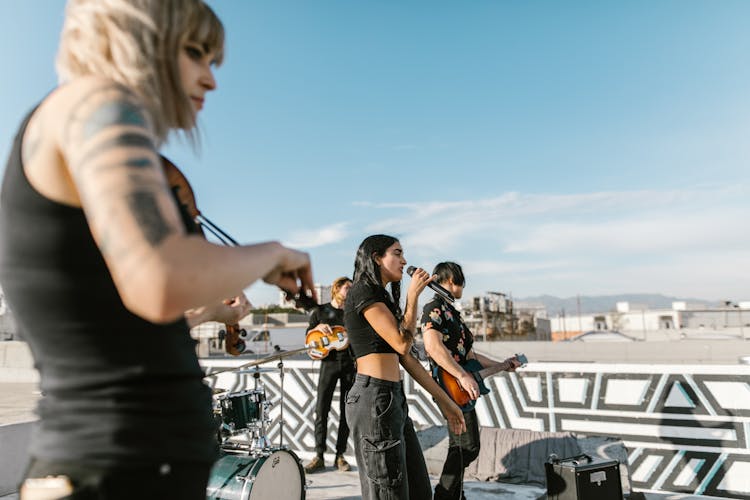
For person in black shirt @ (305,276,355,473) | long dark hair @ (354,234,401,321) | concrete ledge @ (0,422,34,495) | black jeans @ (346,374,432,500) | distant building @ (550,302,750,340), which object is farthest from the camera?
distant building @ (550,302,750,340)

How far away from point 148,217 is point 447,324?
4.24 metres

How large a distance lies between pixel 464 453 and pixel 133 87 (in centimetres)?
441

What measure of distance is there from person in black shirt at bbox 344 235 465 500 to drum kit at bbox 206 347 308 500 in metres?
1.07

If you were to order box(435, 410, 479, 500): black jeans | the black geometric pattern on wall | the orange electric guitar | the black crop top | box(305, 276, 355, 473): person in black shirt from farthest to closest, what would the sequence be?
box(305, 276, 355, 473): person in black shirt → the black geometric pattern on wall → the orange electric guitar → box(435, 410, 479, 500): black jeans → the black crop top

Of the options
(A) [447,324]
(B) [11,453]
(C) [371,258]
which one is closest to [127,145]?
(C) [371,258]

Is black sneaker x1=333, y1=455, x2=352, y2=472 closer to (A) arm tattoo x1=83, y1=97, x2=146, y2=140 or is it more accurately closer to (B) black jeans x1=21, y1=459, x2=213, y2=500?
(B) black jeans x1=21, y1=459, x2=213, y2=500

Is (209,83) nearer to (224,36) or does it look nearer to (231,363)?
(224,36)

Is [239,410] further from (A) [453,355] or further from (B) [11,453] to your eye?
(B) [11,453]

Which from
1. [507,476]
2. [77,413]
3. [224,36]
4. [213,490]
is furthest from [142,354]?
[507,476]

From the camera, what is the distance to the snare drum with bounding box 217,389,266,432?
201 inches

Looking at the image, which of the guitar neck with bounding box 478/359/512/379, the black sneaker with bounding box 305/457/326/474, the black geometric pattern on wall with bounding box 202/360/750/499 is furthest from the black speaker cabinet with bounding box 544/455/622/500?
the black sneaker with bounding box 305/457/326/474

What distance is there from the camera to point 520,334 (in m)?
47.8

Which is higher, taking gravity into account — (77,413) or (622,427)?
(77,413)

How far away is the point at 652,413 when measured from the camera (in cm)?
601
